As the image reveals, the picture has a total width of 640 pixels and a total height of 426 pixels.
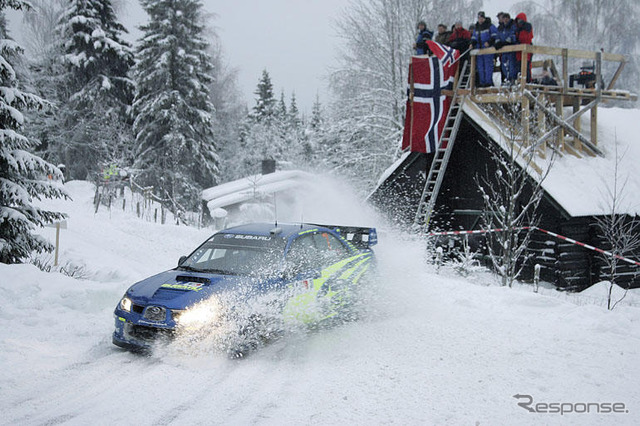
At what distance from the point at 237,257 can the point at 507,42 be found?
391 inches

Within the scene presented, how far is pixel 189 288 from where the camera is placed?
5957 mm

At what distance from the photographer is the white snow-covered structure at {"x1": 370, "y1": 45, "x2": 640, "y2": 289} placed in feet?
41.0

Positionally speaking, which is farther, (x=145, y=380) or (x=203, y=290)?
(x=203, y=290)

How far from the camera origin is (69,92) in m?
33.3

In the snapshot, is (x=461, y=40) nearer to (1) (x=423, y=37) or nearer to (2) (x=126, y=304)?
(1) (x=423, y=37)

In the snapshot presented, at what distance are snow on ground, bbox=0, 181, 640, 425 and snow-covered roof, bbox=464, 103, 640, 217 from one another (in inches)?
187

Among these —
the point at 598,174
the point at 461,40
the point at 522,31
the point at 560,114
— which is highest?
the point at 461,40

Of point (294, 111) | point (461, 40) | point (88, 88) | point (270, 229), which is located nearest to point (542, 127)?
point (461, 40)

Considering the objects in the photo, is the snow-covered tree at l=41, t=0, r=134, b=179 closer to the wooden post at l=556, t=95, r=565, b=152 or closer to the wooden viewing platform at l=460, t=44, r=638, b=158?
the wooden viewing platform at l=460, t=44, r=638, b=158

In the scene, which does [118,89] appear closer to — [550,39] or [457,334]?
[550,39]

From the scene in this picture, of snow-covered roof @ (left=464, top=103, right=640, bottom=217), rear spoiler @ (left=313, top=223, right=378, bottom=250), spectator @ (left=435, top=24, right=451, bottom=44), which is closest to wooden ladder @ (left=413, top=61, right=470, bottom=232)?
snow-covered roof @ (left=464, top=103, right=640, bottom=217)

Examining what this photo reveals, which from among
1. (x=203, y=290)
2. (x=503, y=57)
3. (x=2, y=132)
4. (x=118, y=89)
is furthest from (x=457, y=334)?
(x=118, y=89)

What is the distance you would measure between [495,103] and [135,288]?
36.6ft

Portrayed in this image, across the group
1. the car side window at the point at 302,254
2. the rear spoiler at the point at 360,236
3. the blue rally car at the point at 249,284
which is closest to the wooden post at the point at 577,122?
the rear spoiler at the point at 360,236
